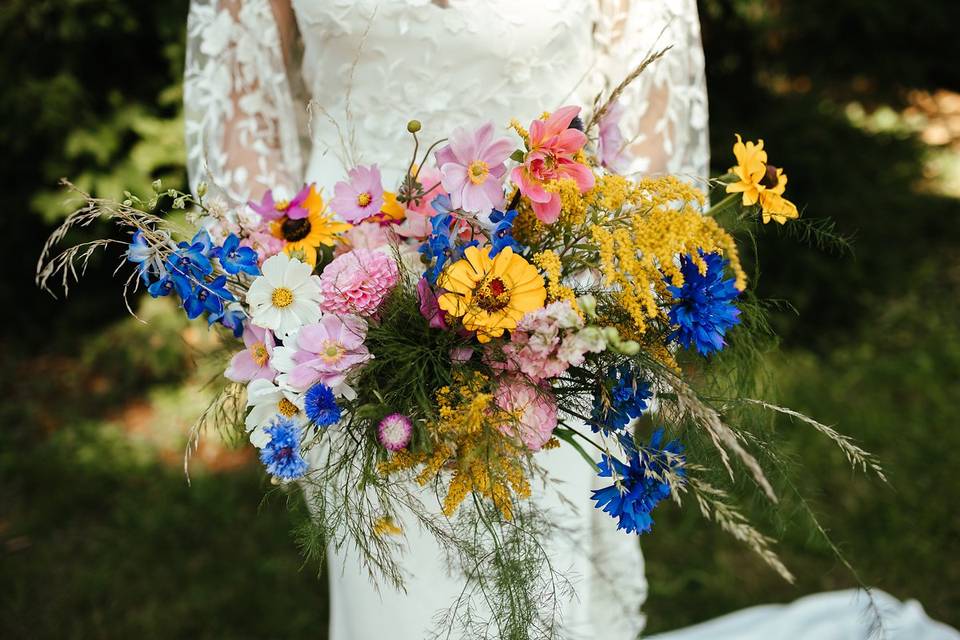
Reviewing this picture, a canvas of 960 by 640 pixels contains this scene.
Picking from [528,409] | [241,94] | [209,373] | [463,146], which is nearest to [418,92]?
[241,94]

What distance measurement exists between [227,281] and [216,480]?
8.81ft

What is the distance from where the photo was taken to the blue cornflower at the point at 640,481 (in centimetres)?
116

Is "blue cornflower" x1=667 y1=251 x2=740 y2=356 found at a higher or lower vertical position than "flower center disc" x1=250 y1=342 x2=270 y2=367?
higher

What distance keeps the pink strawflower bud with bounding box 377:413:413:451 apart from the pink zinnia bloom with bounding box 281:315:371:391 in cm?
9

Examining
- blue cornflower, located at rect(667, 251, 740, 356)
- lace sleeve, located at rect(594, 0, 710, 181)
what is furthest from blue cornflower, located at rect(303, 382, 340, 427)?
lace sleeve, located at rect(594, 0, 710, 181)

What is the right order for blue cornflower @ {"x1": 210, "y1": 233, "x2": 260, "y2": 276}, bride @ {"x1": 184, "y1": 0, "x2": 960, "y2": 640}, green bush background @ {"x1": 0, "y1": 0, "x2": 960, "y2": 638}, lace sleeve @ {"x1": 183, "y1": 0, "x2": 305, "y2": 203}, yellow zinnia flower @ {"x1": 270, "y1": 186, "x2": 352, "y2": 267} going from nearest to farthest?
blue cornflower @ {"x1": 210, "y1": 233, "x2": 260, "y2": 276}, yellow zinnia flower @ {"x1": 270, "y1": 186, "x2": 352, "y2": 267}, bride @ {"x1": 184, "y1": 0, "x2": 960, "y2": 640}, lace sleeve @ {"x1": 183, "y1": 0, "x2": 305, "y2": 203}, green bush background @ {"x1": 0, "y1": 0, "x2": 960, "y2": 638}

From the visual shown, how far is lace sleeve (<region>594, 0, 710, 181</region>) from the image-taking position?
1805 mm

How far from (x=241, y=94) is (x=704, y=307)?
4.32 feet

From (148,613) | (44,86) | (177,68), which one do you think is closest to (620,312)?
(148,613)

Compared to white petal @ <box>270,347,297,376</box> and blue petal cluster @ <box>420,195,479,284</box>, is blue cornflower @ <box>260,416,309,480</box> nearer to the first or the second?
white petal @ <box>270,347,297,376</box>

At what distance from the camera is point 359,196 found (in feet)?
4.17

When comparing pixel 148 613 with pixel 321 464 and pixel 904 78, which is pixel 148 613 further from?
pixel 904 78

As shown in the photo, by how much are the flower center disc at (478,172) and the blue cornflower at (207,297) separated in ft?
1.20

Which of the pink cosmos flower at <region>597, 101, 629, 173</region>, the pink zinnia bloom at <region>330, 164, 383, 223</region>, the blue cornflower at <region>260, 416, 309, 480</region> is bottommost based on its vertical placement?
the blue cornflower at <region>260, 416, 309, 480</region>
